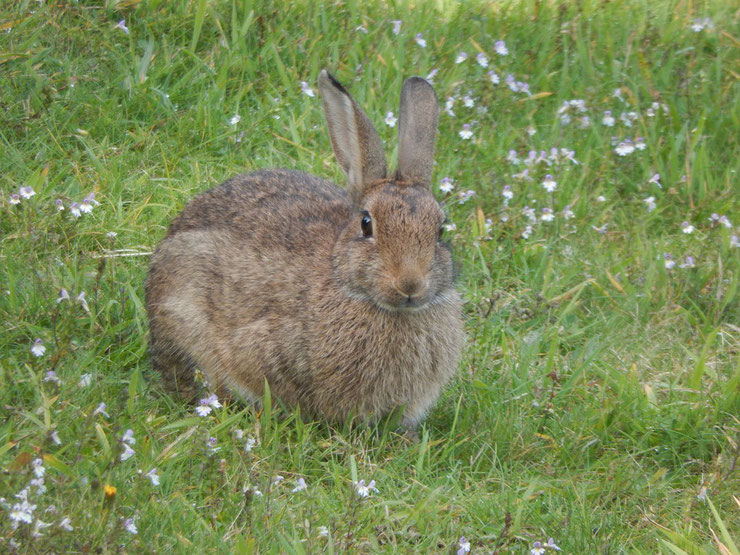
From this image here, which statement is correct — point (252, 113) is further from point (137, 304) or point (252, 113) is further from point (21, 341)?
point (21, 341)

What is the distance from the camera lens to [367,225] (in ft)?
15.6

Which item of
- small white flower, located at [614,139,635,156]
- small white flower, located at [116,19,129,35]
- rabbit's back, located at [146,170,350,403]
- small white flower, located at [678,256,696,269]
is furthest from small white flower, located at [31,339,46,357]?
small white flower, located at [614,139,635,156]

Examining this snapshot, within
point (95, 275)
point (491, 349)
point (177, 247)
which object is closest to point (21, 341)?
point (95, 275)

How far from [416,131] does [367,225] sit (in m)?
0.59

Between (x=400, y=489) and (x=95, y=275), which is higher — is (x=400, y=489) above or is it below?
below

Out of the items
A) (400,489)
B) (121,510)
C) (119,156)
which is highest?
(119,156)

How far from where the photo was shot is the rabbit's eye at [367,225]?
4727 millimetres

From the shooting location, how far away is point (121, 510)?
3707 mm

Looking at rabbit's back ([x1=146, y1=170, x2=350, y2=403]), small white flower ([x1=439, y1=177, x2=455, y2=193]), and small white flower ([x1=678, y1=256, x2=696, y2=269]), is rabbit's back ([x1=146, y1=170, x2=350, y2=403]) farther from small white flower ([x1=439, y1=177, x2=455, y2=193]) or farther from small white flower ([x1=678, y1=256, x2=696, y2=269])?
small white flower ([x1=678, y1=256, x2=696, y2=269])

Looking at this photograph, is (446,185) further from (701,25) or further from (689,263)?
(701,25)

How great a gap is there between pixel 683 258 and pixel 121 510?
344 cm

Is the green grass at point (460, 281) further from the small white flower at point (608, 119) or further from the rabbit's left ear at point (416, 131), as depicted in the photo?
the rabbit's left ear at point (416, 131)

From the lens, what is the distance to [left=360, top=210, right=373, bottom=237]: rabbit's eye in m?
4.73

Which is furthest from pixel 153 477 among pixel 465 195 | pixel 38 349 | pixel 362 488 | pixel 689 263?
pixel 689 263
